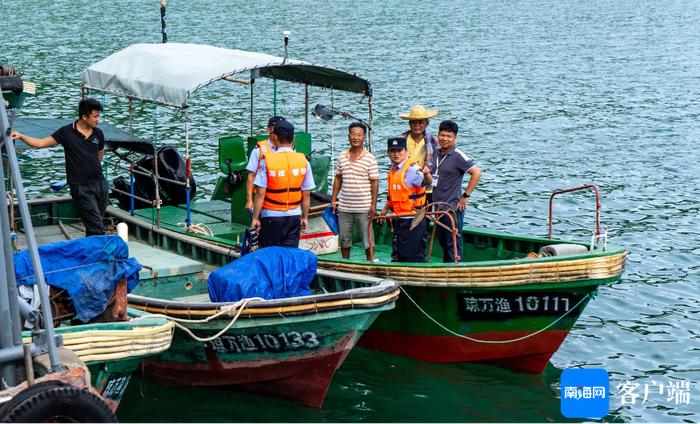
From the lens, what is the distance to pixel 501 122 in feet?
90.9

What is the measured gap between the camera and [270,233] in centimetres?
1179

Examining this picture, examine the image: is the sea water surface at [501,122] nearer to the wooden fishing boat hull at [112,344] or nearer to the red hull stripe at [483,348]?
the red hull stripe at [483,348]

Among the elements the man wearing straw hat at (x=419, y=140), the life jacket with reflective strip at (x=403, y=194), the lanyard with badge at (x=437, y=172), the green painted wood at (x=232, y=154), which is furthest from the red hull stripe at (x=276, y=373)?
the green painted wood at (x=232, y=154)

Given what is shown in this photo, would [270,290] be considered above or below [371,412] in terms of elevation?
above

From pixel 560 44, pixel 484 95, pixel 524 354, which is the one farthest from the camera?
pixel 560 44

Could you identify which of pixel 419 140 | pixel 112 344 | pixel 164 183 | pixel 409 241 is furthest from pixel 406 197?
pixel 164 183

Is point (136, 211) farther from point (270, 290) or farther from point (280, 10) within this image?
point (280, 10)

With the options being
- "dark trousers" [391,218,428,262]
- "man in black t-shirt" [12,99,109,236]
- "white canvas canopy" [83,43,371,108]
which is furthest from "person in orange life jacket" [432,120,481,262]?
"man in black t-shirt" [12,99,109,236]

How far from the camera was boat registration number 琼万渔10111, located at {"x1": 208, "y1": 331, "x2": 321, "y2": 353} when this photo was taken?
10914 millimetres

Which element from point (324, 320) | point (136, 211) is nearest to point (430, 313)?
point (324, 320)

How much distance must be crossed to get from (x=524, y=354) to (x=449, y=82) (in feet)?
70.6

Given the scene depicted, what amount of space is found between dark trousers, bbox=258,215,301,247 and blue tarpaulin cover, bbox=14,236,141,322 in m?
2.05

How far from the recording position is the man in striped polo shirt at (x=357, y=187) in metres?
12.2
